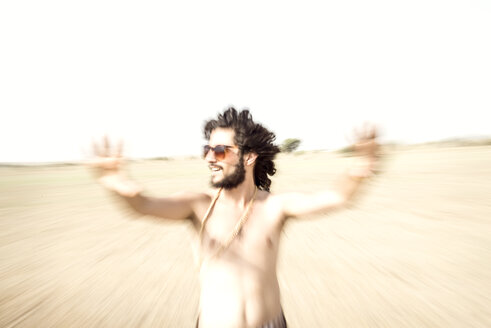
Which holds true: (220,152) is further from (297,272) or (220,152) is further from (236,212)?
(297,272)

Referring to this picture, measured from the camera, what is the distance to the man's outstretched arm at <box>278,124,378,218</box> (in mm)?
1528

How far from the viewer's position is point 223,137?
1.99m

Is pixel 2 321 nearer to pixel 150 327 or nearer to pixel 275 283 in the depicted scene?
pixel 150 327

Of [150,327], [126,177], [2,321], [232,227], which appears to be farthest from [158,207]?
[2,321]

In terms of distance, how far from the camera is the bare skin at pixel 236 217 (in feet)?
5.21

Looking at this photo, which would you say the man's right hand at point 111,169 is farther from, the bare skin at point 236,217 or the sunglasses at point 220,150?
the sunglasses at point 220,150

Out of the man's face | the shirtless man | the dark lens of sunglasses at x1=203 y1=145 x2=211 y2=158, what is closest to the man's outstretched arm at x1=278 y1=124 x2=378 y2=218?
the shirtless man

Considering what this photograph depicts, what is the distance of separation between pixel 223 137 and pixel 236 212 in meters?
0.48

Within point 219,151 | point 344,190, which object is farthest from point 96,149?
point 344,190

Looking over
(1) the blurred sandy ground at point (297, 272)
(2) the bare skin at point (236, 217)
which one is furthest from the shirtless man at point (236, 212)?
(1) the blurred sandy ground at point (297, 272)

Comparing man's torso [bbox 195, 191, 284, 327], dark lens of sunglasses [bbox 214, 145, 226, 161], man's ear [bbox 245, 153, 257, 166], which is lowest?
man's torso [bbox 195, 191, 284, 327]

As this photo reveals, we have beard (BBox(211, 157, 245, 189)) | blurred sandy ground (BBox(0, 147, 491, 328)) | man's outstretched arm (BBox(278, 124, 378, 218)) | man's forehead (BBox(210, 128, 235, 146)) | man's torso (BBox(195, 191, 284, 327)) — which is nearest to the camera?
man's outstretched arm (BBox(278, 124, 378, 218))

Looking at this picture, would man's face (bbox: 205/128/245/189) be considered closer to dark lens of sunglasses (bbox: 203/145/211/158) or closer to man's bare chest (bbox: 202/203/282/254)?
dark lens of sunglasses (bbox: 203/145/211/158)

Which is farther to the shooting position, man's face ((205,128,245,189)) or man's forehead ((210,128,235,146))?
man's forehead ((210,128,235,146))
